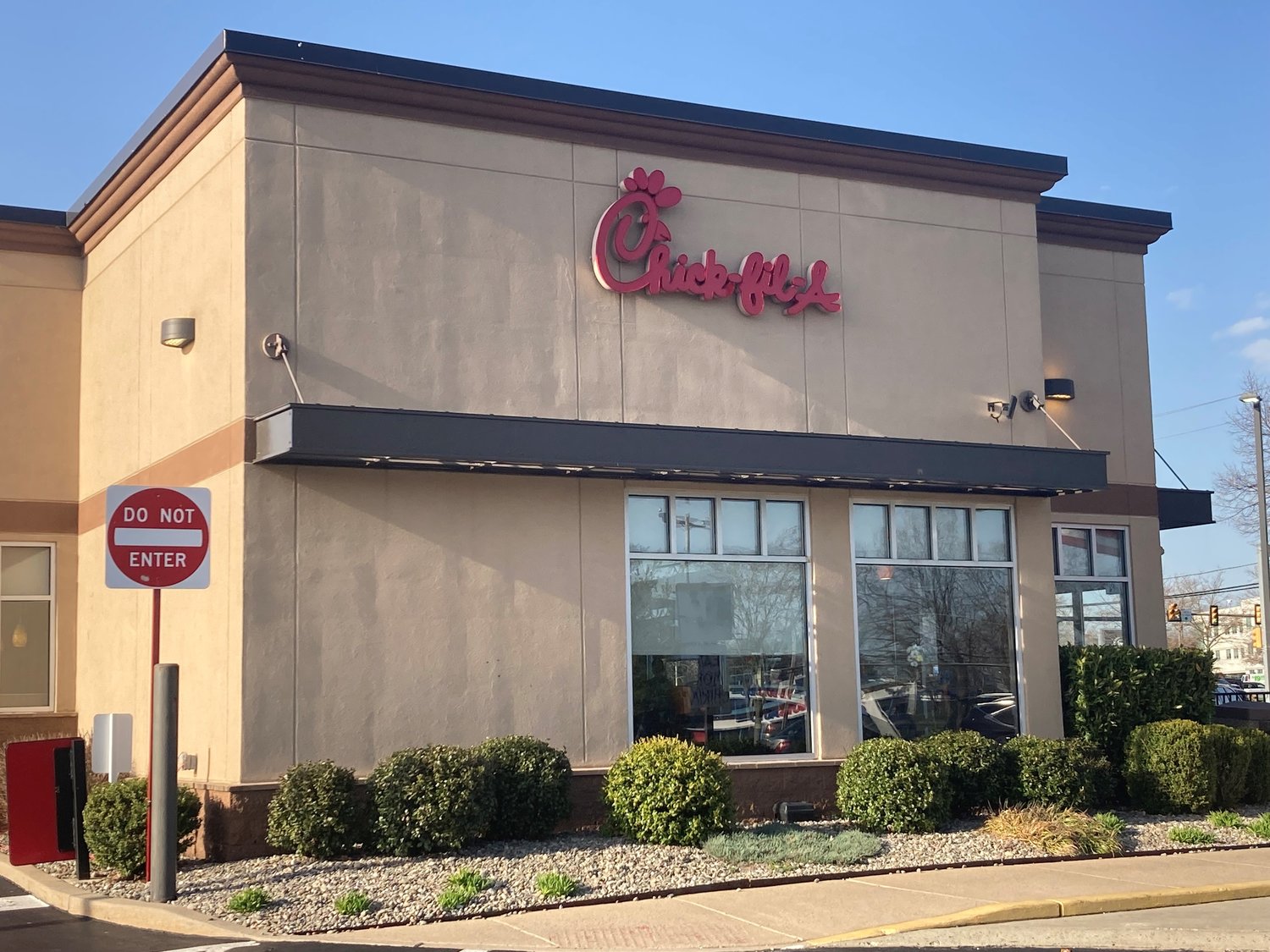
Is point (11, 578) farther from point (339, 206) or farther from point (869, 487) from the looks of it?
point (869, 487)

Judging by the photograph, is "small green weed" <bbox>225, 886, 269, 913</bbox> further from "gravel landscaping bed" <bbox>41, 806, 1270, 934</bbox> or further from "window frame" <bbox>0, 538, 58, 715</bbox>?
"window frame" <bbox>0, 538, 58, 715</bbox>

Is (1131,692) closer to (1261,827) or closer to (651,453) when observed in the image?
(1261,827)

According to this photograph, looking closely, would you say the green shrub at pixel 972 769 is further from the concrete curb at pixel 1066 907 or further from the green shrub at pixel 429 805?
the green shrub at pixel 429 805

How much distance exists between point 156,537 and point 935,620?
9256mm

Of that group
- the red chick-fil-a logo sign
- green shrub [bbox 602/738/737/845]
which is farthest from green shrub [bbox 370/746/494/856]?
the red chick-fil-a logo sign

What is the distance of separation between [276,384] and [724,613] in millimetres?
5514

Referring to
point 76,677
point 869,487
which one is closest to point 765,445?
point 869,487

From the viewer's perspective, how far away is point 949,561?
56.0 feet

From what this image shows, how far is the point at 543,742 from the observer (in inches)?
569


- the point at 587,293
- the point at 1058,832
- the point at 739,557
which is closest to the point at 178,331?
the point at 587,293

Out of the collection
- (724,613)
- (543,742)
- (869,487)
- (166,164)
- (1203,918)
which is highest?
(166,164)

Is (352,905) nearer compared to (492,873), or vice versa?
(352,905)

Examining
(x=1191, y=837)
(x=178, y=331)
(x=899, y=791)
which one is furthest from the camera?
(x=178, y=331)

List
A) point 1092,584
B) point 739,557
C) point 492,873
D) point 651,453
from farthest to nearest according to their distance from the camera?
point 1092,584 < point 739,557 < point 651,453 < point 492,873
